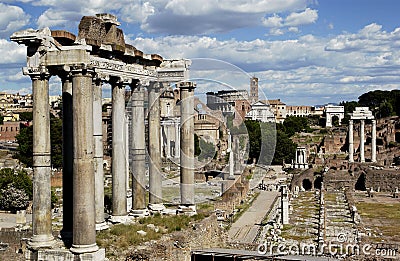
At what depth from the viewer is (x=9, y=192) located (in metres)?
37.4

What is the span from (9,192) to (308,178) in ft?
112

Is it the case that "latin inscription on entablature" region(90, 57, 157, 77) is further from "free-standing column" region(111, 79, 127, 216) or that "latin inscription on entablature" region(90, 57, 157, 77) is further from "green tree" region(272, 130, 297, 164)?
"green tree" region(272, 130, 297, 164)

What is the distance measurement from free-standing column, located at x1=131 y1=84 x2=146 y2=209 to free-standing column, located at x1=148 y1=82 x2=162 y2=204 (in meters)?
1.01

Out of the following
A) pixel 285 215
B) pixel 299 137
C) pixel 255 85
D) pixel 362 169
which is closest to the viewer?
pixel 255 85

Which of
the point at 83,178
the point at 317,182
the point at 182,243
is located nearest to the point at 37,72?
the point at 83,178

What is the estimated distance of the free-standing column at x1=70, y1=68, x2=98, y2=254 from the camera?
12.6 meters

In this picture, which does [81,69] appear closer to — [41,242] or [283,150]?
[41,242]

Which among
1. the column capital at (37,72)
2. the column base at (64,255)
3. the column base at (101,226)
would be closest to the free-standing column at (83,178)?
the column base at (64,255)

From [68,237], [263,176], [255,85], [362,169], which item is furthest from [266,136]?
[68,237]

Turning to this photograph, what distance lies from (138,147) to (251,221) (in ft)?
62.2

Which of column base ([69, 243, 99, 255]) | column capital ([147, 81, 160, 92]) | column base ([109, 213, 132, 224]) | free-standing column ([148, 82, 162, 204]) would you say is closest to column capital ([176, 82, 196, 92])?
column capital ([147, 81, 160, 92])

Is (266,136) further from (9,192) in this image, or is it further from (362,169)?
(9,192)

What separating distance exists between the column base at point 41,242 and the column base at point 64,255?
0.52ft

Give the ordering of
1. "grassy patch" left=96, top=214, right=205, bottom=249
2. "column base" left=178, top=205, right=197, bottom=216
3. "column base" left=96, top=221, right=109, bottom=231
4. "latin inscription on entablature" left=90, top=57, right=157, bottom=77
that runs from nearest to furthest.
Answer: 1. "grassy patch" left=96, top=214, right=205, bottom=249
2. "column base" left=96, top=221, right=109, bottom=231
3. "latin inscription on entablature" left=90, top=57, right=157, bottom=77
4. "column base" left=178, top=205, right=197, bottom=216
